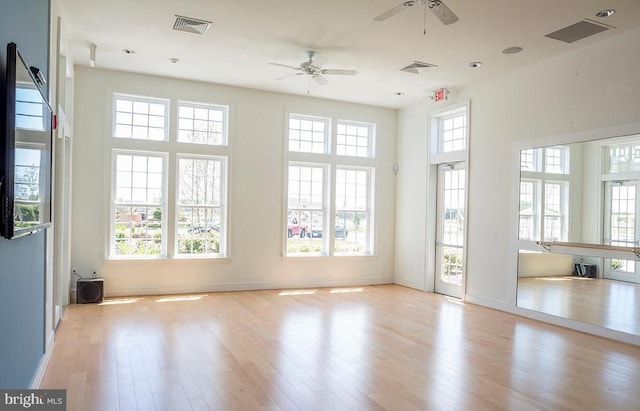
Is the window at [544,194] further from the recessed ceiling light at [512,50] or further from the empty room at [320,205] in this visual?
the recessed ceiling light at [512,50]

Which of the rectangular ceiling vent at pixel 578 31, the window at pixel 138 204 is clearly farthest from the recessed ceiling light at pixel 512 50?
the window at pixel 138 204

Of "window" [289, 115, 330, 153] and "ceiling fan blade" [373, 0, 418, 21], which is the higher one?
"ceiling fan blade" [373, 0, 418, 21]

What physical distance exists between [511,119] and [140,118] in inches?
210

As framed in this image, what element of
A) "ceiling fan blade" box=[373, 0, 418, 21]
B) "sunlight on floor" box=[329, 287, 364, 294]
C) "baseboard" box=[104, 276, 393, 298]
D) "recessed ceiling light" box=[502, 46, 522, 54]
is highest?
"recessed ceiling light" box=[502, 46, 522, 54]

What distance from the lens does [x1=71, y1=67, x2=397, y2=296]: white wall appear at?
632 cm

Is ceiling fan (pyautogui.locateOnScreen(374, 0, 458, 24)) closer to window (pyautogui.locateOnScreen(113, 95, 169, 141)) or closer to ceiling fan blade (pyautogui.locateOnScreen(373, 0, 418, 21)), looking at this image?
ceiling fan blade (pyautogui.locateOnScreen(373, 0, 418, 21))

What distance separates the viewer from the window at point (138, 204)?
6562 mm

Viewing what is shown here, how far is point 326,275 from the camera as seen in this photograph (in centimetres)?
781

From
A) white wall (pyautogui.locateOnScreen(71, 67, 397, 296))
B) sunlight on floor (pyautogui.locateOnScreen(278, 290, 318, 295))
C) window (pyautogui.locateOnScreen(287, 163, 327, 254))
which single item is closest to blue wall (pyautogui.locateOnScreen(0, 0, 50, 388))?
white wall (pyautogui.locateOnScreen(71, 67, 397, 296))

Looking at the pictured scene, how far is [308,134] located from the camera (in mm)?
7832

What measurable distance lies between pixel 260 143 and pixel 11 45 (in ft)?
17.5

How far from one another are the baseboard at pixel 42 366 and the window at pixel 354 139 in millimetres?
5329

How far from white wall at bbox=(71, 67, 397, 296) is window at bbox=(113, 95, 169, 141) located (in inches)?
6.8

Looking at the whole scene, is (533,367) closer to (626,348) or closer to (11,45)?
(626,348)
